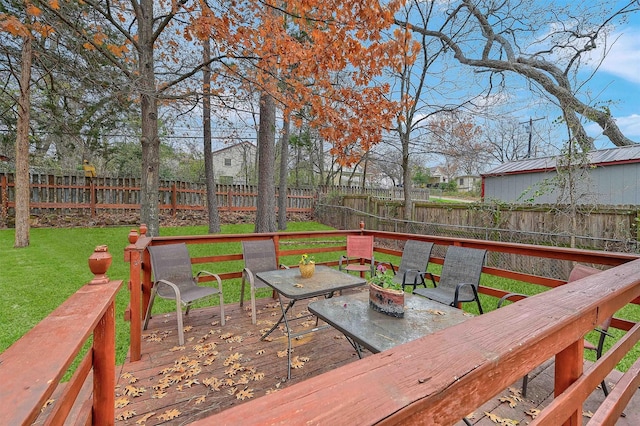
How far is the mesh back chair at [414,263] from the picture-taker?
148 inches

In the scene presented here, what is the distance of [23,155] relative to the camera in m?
6.72

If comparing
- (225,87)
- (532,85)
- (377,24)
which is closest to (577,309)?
(377,24)

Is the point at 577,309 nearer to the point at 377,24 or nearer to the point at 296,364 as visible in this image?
the point at 296,364

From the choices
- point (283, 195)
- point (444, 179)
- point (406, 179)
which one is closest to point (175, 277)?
point (406, 179)

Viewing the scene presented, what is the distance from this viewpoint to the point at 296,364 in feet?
8.48

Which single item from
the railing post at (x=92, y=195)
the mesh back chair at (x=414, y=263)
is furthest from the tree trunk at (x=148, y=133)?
the railing post at (x=92, y=195)

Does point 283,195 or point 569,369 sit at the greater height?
point 283,195

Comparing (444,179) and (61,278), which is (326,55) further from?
(444,179)

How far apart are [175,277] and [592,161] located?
1009cm

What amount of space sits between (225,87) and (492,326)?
7.01 m

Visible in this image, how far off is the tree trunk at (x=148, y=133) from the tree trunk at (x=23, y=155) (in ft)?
10.8

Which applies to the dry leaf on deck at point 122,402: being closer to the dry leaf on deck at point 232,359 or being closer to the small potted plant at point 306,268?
the dry leaf on deck at point 232,359

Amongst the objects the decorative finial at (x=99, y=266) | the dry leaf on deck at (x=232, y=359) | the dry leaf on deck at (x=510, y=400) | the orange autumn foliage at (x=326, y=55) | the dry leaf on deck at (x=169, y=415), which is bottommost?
the dry leaf on deck at (x=169, y=415)

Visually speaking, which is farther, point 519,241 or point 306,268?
point 519,241
